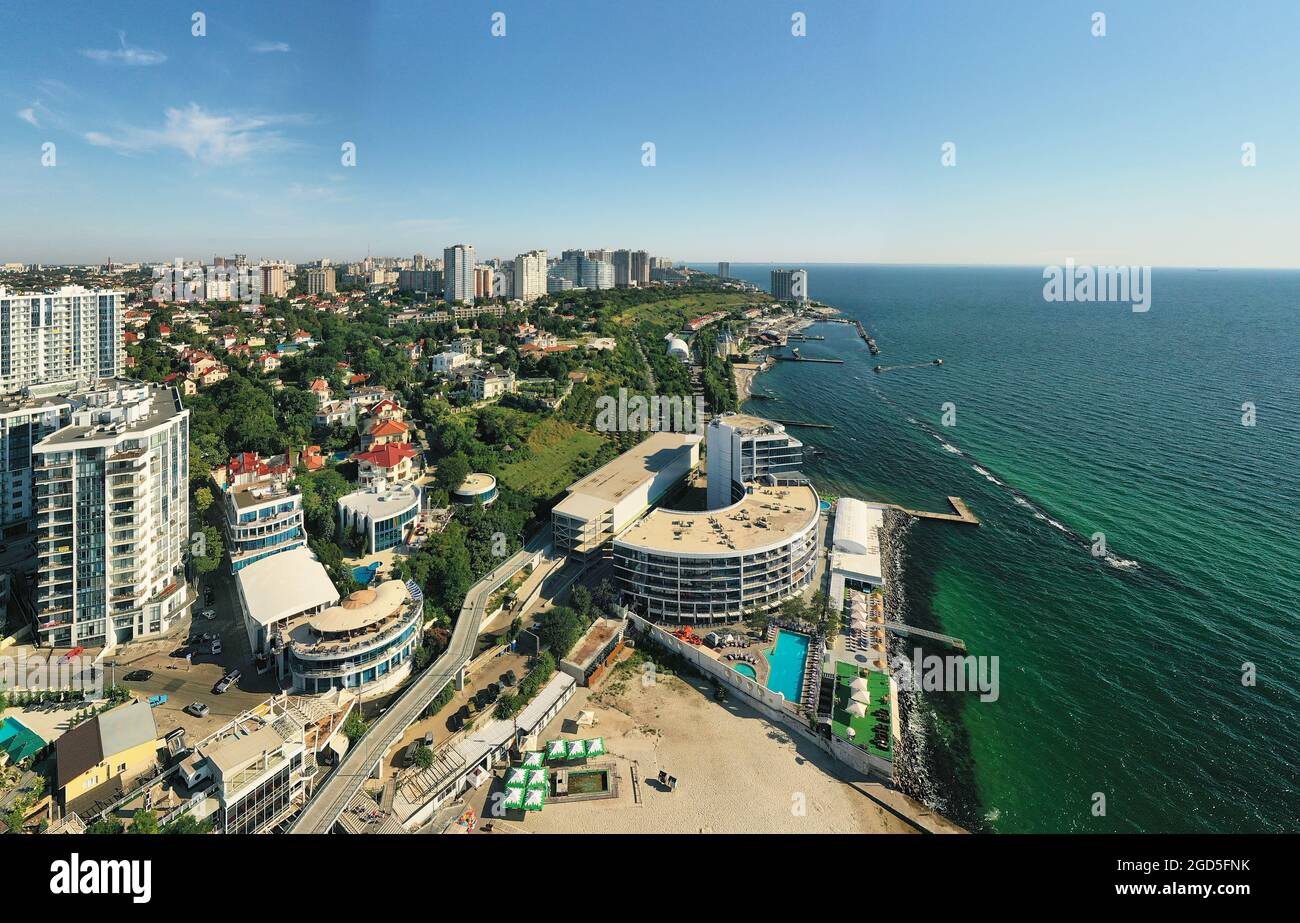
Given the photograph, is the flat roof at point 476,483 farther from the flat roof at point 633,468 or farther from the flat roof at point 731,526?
the flat roof at point 731,526

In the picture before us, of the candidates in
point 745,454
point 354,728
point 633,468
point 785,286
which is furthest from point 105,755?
point 785,286

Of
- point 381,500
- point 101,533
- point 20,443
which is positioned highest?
point 20,443

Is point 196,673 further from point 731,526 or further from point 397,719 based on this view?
point 731,526

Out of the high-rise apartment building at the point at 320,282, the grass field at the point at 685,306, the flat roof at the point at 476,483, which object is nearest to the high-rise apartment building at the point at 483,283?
the grass field at the point at 685,306

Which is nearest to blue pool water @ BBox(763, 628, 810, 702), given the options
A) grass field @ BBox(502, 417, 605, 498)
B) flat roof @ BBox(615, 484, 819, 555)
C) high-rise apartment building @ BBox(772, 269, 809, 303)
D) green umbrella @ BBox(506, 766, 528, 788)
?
flat roof @ BBox(615, 484, 819, 555)

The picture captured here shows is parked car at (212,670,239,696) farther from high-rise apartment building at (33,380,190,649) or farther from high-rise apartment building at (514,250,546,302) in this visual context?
high-rise apartment building at (514,250,546,302)
